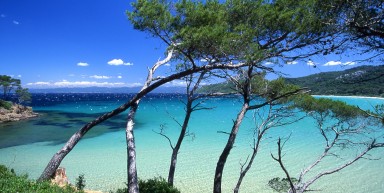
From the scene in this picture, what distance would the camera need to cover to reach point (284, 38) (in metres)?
7.86

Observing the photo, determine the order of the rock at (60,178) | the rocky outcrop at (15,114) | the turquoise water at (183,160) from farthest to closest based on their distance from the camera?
the rocky outcrop at (15,114)
the turquoise water at (183,160)
the rock at (60,178)

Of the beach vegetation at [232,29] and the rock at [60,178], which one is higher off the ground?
the beach vegetation at [232,29]

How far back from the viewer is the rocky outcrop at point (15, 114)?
144 ft

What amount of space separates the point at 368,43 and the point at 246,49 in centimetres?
260

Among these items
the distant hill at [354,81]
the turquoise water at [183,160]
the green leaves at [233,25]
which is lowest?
the turquoise water at [183,160]

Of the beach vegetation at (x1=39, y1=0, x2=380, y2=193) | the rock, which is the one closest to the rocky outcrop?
Answer: the rock

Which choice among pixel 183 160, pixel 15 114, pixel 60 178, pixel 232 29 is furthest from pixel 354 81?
pixel 15 114

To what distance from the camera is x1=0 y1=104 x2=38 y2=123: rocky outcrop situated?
4395cm

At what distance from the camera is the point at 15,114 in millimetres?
46688

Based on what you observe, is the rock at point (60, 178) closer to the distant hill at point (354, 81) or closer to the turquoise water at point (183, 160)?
the turquoise water at point (183, 160)

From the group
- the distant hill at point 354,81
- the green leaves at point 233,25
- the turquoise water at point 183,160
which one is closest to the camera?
the distant hill at point 354,81

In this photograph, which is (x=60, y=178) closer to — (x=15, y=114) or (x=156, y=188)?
(x=156, y=188)

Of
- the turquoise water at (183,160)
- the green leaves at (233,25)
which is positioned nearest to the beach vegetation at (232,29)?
the green leaves at (233,25)

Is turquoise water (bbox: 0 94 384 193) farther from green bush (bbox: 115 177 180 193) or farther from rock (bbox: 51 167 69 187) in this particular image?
rock (bbox: 51 167 69 187)
